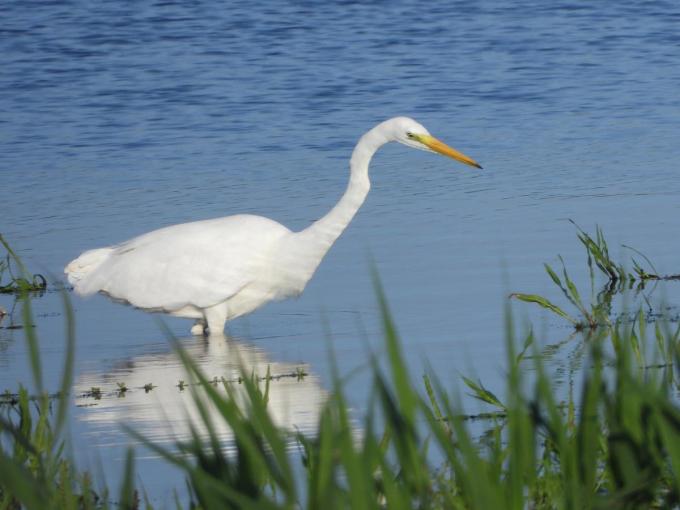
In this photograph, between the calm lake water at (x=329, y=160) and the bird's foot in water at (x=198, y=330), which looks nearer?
the calm lake water at (x=329, y=160)

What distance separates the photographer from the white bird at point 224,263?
7059 mm

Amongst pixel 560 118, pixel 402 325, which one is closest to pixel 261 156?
pixel 560 118

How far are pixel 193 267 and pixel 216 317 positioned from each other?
265 mm

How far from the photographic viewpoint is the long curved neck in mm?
7137

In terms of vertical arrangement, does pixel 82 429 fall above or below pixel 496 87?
below

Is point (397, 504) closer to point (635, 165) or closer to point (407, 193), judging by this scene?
point (407, 193)

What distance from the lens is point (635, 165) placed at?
34.6 feet

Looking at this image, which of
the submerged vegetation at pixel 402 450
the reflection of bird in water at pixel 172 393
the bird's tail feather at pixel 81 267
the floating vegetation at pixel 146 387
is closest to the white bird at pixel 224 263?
the bird's tail feather at pixel 81 267

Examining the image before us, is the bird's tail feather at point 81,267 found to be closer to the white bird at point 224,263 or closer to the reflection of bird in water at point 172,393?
the white bird at point 224,263

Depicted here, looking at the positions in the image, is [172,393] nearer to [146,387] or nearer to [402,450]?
[146,387]

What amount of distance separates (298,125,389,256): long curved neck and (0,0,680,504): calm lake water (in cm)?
33

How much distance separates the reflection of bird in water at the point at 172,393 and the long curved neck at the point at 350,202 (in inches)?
25.3

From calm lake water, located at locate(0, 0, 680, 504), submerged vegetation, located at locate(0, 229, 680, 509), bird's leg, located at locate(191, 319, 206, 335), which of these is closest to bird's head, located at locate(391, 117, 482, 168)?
calm lake water, located at locate(0, 0, 680, 504)

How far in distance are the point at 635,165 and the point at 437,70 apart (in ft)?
17.4
